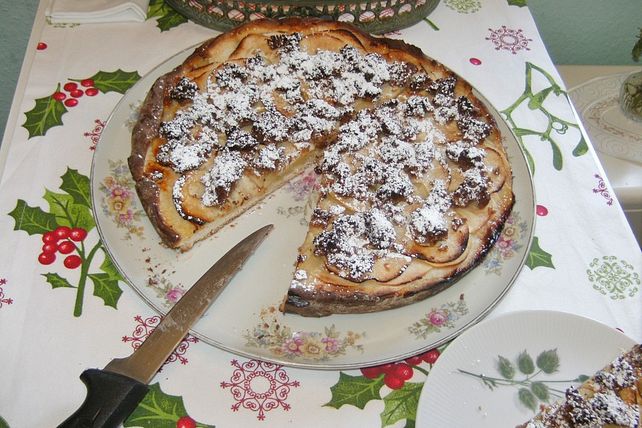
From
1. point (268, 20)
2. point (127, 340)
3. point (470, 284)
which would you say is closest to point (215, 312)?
point (127, 340)

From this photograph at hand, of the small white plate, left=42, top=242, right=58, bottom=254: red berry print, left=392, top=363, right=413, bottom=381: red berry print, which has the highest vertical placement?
left=42, top=242, right=58, bottom=254: red berry print

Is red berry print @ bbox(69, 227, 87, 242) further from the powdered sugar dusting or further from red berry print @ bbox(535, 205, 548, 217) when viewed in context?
red berry print @ bbox(535, 205, 548, 217)

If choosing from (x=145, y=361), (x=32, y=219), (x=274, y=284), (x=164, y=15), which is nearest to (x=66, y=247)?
(x=32, y=219)

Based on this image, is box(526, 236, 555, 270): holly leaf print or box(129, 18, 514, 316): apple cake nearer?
box(129, 18, 514, 316): apple cake

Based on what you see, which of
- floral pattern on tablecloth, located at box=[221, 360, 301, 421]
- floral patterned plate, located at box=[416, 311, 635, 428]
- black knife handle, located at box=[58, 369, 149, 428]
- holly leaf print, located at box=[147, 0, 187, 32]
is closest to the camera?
black knife handle, located at box=[58, 369, 149, 428]

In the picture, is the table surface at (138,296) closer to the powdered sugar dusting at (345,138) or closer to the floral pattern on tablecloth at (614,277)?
the floral pattern on tablecloth at (614,277)

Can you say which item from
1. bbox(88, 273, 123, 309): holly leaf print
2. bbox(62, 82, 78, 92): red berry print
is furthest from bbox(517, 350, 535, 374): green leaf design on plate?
bbox(62, 82, 78, 92): red berry print

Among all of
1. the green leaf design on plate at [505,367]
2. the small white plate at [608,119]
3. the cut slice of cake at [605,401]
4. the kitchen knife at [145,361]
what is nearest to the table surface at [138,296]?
the kitchen knife at [145,361]
